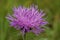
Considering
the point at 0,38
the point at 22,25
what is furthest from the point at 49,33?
the point at 22,25

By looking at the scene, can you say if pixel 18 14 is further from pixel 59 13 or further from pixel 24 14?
pixel 59 13

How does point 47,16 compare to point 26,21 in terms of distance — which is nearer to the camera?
point 26,21

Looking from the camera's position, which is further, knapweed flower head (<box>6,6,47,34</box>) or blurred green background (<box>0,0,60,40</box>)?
blurred green background (<box>0,0,60,40</box>)

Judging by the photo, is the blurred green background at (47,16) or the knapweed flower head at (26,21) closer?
the knapweed flower head at (26,21)
